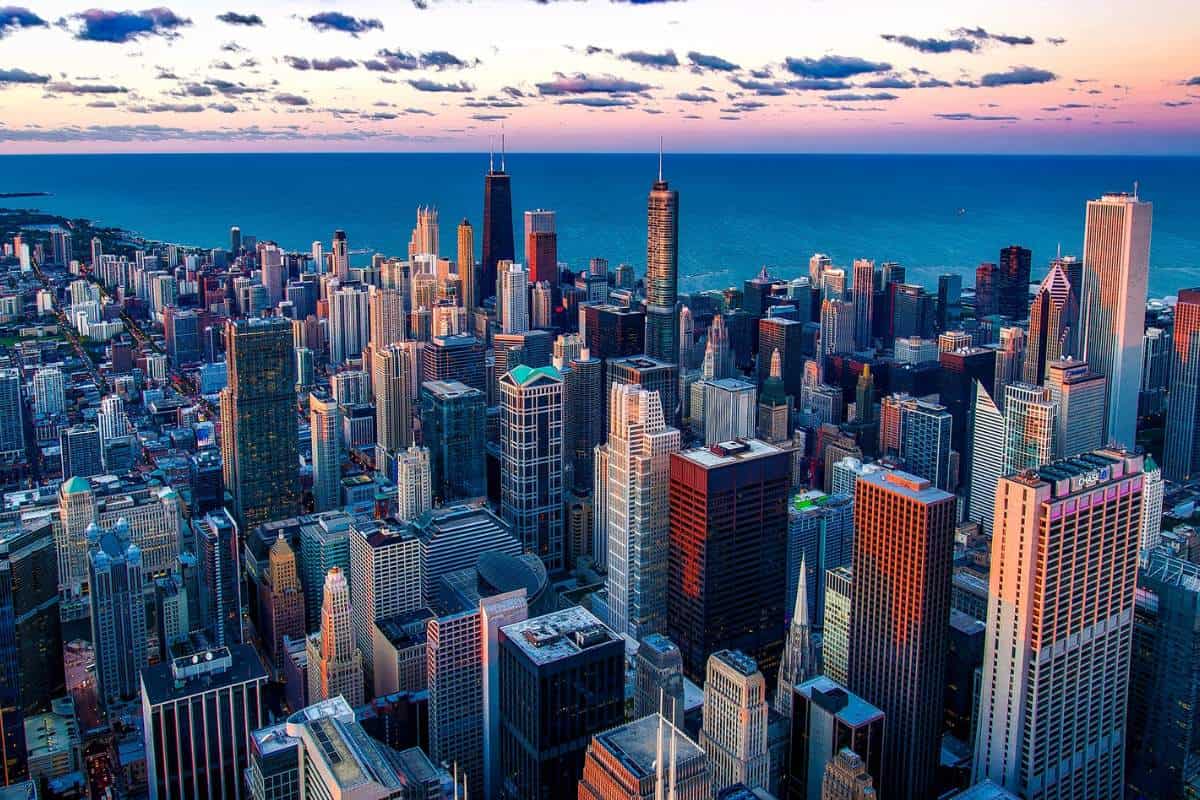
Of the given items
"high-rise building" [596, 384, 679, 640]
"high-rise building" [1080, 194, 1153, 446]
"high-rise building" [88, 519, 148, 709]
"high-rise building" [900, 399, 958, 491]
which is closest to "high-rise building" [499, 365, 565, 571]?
"high-rise building" [596, 384, 679, 640]

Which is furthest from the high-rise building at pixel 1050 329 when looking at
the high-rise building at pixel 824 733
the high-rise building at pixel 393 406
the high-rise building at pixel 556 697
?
the high-rise building at pixel 556 697

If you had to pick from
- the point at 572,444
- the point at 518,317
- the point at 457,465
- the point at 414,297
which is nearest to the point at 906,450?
the point at 572,444

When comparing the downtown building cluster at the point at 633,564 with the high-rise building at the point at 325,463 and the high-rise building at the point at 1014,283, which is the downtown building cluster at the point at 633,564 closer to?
the high-rise building at the point at 325,463

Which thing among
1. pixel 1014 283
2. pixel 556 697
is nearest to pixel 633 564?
pixel 556 697

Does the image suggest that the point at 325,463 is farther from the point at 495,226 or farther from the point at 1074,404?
the point at 495,226

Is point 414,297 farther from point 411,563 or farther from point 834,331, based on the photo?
point 411,563

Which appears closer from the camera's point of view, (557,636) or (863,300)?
(557,636)

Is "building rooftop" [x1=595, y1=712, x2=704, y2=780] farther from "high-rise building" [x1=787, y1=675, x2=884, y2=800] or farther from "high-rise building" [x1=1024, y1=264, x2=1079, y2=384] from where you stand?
"high-rise building" [x1=1024, y1=264, x2=1079, y2=384]
